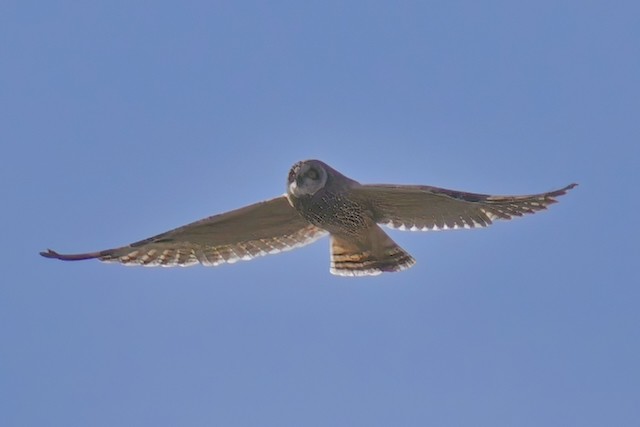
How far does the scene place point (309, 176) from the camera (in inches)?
645

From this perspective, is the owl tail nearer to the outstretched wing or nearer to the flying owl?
the flying owl

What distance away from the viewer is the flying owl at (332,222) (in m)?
16.5

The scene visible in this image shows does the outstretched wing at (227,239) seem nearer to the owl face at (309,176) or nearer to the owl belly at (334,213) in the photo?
the owl belly at (334,213)

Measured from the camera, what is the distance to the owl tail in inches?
685

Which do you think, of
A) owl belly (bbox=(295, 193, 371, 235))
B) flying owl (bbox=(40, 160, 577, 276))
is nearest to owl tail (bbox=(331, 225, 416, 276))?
flying owl (bbox=(40, 160, 577, 276))

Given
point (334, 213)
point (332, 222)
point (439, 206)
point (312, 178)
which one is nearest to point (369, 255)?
point (332, 222)

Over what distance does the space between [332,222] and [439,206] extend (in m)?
1.21

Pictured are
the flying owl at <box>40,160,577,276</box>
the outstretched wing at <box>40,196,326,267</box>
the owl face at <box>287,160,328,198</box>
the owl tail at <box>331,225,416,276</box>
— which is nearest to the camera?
the owl face at <box>287,160,328,198</box>

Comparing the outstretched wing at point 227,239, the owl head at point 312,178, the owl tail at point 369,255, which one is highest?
the owl head at point 312,178

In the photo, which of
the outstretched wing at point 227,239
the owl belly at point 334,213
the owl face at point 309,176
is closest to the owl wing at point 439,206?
the owl belly at point 334,213

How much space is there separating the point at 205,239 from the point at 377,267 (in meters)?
2.02

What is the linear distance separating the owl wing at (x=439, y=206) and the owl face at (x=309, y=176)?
0.45 metres

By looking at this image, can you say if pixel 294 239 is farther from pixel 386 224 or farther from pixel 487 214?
pixel 487 214

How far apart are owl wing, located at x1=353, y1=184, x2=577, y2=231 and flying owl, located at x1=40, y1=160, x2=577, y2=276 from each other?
0.01 metres
